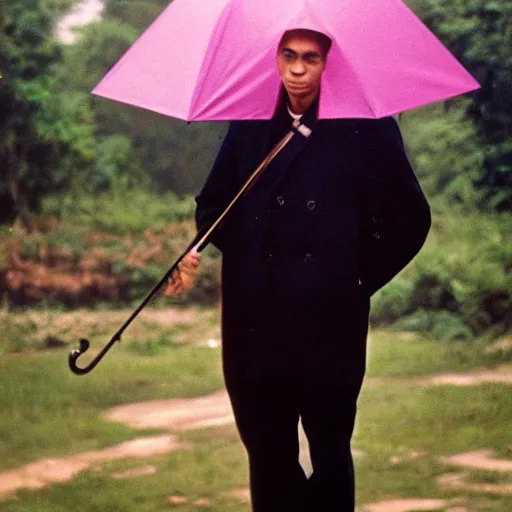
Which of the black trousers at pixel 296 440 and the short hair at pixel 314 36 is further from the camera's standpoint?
the black trousers at pixel 296 440

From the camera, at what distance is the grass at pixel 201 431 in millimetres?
5004

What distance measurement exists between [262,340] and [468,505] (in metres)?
1.85

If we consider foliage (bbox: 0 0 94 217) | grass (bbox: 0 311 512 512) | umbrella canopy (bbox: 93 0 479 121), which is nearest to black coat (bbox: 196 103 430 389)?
umbrella canopy (bbox: 93 0 479 121)

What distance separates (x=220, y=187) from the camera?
138 inches

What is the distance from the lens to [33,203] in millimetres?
11852

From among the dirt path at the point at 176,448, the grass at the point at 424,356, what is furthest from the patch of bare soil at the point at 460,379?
the grass at the point at 424,356

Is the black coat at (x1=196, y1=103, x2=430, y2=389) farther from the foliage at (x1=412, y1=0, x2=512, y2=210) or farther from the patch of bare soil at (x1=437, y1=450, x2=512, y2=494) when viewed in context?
the foliage at (x1=412, y1=0, x2=512, y2=210)

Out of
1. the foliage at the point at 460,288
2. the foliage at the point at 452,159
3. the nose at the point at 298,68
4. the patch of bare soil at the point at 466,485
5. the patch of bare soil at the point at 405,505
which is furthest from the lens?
the foliage at the point at 452,159

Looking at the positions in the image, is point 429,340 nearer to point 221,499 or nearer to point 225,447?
point 225,447

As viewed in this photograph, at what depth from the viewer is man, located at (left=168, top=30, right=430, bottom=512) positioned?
329 centimetres

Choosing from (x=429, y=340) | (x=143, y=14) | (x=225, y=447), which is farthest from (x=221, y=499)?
(x=143, y=14)

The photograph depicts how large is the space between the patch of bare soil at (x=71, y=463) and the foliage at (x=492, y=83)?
4333 millimetres

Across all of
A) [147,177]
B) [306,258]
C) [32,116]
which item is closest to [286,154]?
[306,258]

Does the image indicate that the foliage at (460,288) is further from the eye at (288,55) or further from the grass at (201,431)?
the eye at (288,55)
